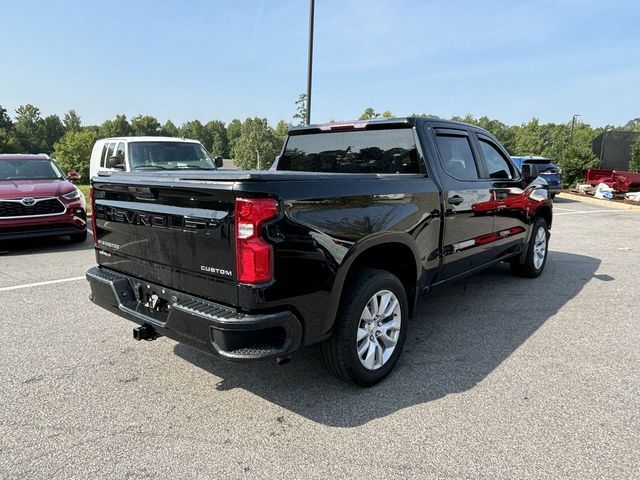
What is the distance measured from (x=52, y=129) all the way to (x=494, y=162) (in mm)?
140549

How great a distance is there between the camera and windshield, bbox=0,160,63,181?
8.17 m

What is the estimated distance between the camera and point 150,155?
903 cm

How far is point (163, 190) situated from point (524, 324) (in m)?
3.52

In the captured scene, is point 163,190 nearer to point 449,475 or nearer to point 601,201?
point 449,475

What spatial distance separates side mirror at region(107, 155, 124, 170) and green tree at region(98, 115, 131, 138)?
105m

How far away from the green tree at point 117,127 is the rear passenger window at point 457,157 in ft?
365

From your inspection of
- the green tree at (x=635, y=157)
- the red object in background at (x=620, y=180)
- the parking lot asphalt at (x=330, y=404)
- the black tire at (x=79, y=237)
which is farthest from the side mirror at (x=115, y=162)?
the green tree at (x=635, y=157)

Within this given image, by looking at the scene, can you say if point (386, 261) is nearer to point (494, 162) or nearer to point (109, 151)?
point (494, 162)

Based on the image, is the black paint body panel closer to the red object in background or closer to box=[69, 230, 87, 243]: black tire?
box=[69, 230, 87, 243]: black tire

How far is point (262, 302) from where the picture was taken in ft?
7.96

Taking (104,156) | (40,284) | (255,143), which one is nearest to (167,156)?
(104,156)

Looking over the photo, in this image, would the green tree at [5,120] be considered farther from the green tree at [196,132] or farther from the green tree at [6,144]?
the green tree at [196,132]

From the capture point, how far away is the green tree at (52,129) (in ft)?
385

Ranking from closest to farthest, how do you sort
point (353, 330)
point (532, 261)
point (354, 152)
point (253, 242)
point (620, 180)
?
point (253, 242) → point (353, 330) → point (354, 152) → point (532, 261) → point (620, 180)
